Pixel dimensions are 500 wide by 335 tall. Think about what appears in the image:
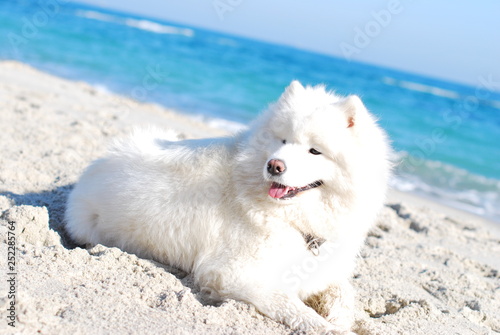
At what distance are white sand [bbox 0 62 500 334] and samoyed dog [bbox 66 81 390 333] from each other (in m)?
0.17

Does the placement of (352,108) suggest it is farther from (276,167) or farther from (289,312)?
(289,312)

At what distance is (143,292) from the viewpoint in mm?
2723

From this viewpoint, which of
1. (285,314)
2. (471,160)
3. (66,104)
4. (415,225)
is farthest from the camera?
(471,160)

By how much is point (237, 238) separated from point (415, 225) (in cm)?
335

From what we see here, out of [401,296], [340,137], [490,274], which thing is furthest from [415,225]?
[340,137]

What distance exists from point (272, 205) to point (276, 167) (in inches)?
13.7

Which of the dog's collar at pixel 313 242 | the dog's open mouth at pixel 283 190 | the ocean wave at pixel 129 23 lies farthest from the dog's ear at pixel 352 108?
the ocean wave at pixel 129 23

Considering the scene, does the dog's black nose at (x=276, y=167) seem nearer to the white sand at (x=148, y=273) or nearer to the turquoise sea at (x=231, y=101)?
the white sand at (x=148, y=273)

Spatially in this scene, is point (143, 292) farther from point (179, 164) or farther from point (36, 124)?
point (36, 124)

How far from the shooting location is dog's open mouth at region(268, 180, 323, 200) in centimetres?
274

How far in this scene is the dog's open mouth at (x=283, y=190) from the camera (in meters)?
2.74

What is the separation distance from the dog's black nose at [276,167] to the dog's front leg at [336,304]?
99 cm

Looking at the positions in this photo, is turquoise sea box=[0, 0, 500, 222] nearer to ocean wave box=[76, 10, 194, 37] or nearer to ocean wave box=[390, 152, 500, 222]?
ocean wave box=[390, 152, 500, 222]

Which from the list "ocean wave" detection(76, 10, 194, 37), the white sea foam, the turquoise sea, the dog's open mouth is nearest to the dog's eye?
the dog's open mouth
